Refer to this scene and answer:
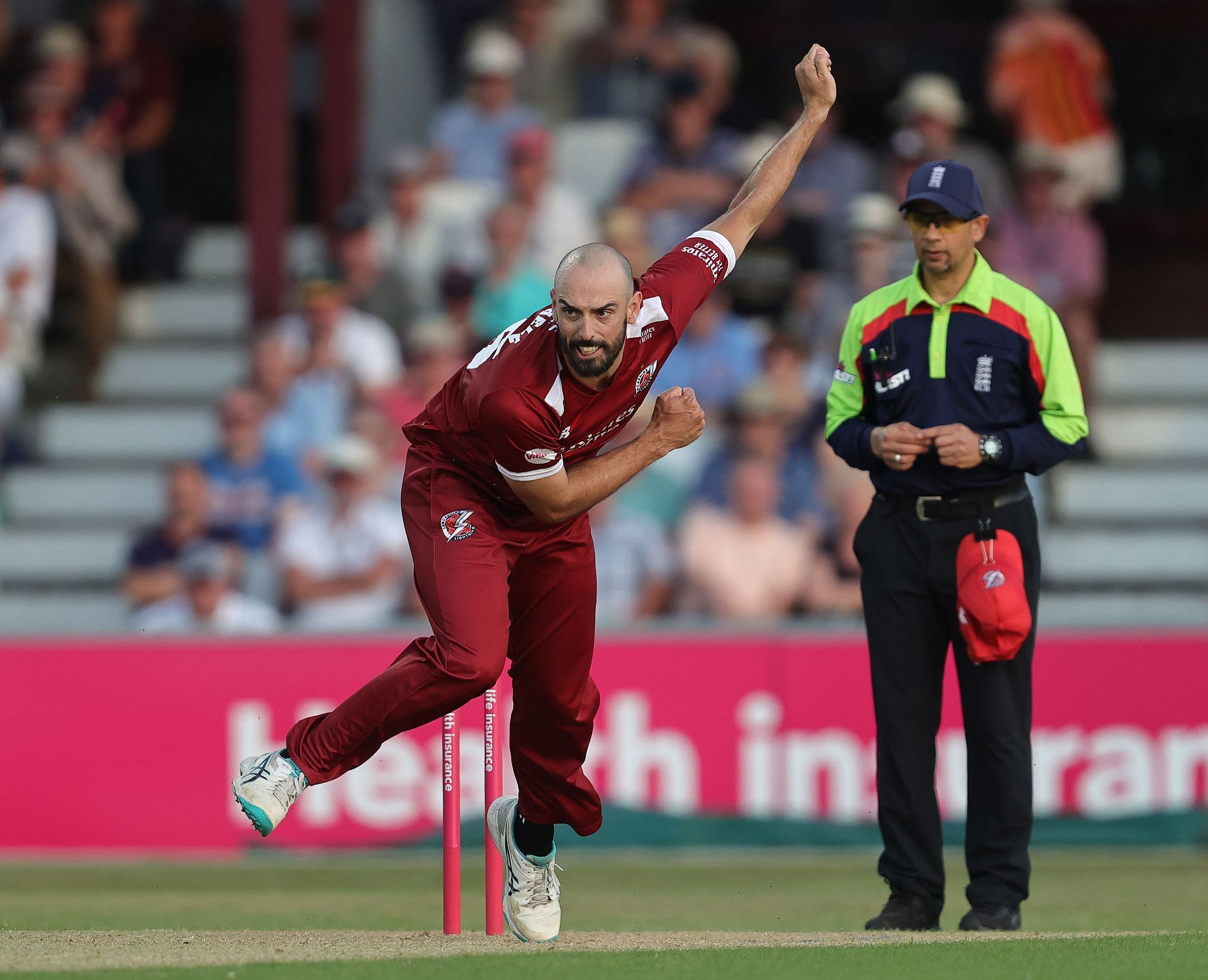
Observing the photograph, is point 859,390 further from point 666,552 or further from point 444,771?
point 666,552

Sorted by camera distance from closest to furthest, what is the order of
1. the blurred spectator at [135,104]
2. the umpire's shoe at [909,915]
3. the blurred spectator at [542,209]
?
the umpire's shoe at [909,915] < the blurred spectator at [542,209] < the blurred spectator at [135,104]

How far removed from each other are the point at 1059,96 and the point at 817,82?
6590mm

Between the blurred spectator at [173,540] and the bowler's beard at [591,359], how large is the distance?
5627mm

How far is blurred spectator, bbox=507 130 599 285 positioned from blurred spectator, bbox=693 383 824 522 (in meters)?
→ 1.67

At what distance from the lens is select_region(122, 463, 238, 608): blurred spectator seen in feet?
36.7

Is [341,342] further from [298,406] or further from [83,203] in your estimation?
[83,203]

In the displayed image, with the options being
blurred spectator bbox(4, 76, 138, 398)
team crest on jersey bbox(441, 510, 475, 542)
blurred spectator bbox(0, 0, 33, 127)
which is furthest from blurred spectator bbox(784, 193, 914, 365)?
blurred spectator bbox(0, 0, 33, 127)

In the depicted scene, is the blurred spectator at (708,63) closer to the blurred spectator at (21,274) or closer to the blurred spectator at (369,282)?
the blurred spectator at (369,282)

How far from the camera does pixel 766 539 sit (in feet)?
35.4

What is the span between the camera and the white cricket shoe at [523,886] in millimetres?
6547

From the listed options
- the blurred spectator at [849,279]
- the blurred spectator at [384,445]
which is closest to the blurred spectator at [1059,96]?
the blurred spectator at [849,279]

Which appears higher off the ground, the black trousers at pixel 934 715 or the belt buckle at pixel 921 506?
the belt buckle at pixel 921 506

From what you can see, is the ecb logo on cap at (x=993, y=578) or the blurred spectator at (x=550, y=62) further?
the blurred spectator at (x=550, y=62)

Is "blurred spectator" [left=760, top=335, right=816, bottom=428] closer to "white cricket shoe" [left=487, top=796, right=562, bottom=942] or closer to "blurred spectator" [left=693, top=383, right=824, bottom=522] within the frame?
"blurred spectator" [left=693, top=383, right=824, bottom=522]
